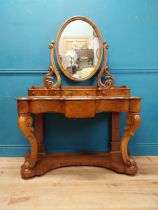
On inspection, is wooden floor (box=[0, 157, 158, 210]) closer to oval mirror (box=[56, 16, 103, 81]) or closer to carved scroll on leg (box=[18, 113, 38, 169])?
carved scroll on leg (box=[18, 113, 38, 169])

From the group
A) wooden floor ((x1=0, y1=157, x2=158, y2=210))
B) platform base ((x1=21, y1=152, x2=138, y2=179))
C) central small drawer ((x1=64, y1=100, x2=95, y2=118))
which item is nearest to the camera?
wooden floor ((x1=0, y1=157, x2=158, y2=210))

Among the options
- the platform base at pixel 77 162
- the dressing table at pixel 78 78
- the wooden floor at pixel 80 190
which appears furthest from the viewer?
the dressing table at pixel 78 78

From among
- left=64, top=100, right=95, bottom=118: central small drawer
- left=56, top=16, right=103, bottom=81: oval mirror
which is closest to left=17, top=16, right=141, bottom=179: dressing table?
left=56, top=16, right=103, bottom=81: oval mirror

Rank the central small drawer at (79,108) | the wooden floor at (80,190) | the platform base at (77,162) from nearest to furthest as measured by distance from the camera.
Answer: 1. the wooden floor at (80,190)
2. the central small drawer at (79,108)
3. the platform base at (77,162)

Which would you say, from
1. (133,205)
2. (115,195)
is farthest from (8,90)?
(133,205)

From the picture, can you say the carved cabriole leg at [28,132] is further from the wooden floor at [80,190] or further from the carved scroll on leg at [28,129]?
the wooden floor at [80,190]

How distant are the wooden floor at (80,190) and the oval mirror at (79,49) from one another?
3.28ft

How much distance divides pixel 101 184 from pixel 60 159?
53 centimetres

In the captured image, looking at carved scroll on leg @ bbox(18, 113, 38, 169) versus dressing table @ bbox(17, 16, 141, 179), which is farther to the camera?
dressing table @ bbox(17, 16, 141, 179)

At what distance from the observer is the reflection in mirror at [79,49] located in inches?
74.5

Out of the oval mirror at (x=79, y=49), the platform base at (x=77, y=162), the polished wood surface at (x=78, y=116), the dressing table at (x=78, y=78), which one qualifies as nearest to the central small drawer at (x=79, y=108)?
the polished wood surface at (x=78, y=116)

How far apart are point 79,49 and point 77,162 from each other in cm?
118

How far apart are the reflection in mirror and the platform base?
943mm

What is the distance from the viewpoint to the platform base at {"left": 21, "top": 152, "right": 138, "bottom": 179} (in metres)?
1.67
